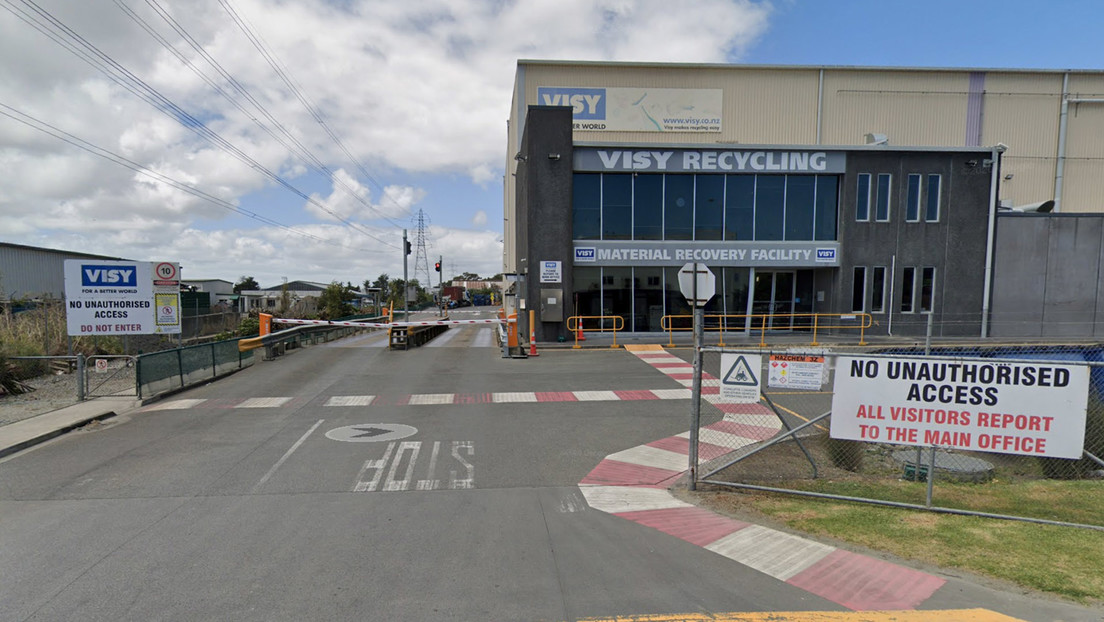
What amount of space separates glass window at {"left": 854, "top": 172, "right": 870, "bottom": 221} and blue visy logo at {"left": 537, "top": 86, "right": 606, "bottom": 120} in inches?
591

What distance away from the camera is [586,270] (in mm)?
23328

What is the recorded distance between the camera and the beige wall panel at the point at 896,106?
33250 mm

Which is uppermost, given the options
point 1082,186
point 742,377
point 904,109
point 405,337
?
point 904,109

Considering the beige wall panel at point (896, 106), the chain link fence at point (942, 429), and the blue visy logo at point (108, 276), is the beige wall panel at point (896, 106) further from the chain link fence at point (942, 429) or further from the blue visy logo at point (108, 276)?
the blue visy logo at point (108, 276)

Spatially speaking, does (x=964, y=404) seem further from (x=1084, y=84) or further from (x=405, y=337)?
(x=1084, y=84)

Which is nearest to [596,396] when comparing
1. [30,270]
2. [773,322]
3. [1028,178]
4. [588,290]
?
[588,290]

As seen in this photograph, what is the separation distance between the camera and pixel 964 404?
6.13 m

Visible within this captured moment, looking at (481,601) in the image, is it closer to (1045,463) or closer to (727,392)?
(727,392)

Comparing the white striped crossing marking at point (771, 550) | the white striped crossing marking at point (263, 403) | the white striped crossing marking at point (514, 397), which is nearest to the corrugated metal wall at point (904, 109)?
the white striped crossing marking at point (514, 397)

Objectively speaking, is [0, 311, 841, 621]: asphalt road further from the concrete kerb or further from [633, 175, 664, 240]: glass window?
[633, 175, 664, 240]: glass window

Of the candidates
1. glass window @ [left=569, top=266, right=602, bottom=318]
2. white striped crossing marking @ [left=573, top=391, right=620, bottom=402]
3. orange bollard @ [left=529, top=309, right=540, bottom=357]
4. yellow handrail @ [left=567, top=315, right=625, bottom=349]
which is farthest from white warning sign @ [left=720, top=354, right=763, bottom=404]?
glass window @ [left=569, top=266, right=602, bottom=318]

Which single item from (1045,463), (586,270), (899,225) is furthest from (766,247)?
(1045,463)

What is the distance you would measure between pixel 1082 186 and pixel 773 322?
27.8 m

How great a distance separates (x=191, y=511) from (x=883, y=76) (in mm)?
40447
